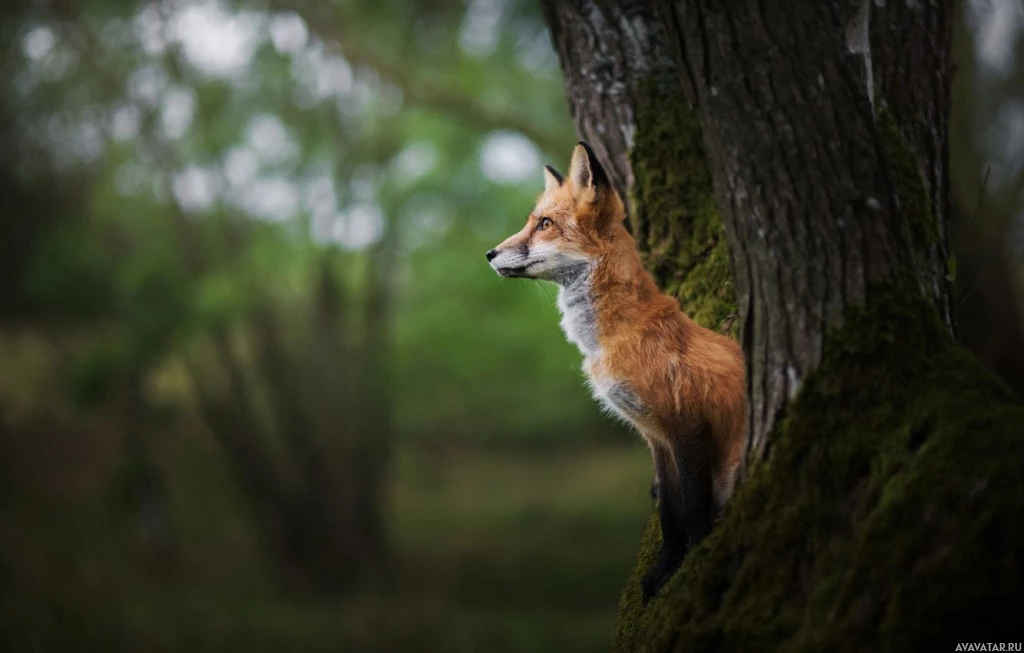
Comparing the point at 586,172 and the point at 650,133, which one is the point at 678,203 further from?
the point at 586,172

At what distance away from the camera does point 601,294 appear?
3359 mm

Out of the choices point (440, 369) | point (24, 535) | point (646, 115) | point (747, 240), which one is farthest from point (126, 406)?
point (747, 240)

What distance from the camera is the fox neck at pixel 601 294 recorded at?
332 cm

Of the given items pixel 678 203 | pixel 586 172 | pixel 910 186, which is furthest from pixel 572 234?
pixel 910 186

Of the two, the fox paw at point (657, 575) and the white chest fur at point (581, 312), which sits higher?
the white chest fur at point (581, 312)

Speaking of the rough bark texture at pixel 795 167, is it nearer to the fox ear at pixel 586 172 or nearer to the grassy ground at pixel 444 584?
the fox ear at pixel 586 172

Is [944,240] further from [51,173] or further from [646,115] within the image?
[51,173]

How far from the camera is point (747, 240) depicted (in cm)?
285

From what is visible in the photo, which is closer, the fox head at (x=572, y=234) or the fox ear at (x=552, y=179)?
the fox head at (x=572, y=234)

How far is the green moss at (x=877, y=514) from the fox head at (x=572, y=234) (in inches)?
39.8

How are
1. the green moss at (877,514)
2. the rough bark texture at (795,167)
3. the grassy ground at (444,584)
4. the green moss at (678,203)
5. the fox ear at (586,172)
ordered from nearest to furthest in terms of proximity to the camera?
the green moss at (877,514) < the rough bark texture at (795,167) < the fox ear at (586,172) < the green moss at (678,203) < the grassy ground at (444,584)

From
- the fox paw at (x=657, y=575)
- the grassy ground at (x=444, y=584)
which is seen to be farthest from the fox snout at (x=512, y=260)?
the grassy ground at (x=444, y=584)

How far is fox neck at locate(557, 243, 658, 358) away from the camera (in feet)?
10.9

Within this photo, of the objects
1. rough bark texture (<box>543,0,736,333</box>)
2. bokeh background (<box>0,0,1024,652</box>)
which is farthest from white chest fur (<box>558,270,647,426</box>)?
bokeh background (<box>0,0,1024,652</box>)
